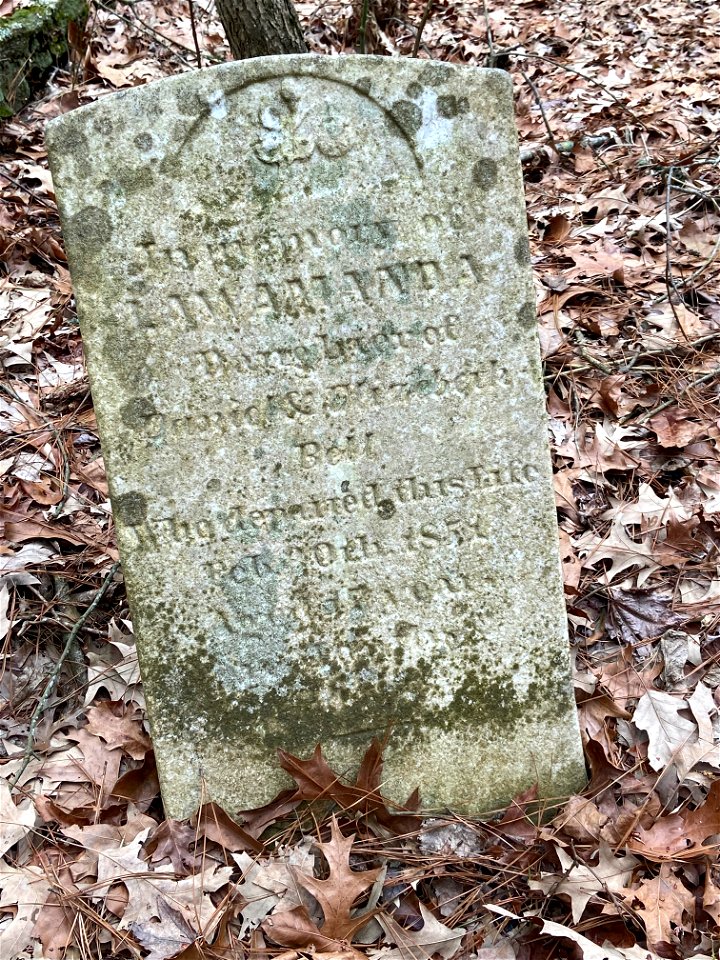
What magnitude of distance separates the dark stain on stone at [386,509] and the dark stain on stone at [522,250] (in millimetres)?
683

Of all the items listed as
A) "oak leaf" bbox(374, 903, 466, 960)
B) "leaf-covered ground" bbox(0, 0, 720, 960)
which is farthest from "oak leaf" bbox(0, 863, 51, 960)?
"oak leaf" bbox(374, 903, 466, 960)

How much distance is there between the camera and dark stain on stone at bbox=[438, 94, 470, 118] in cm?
188

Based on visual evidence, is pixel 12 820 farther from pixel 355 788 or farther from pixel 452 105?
pixel 452 105

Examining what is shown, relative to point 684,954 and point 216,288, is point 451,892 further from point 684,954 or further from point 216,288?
point 216,288

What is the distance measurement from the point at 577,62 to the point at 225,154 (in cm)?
501

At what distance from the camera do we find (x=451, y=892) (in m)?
1.99

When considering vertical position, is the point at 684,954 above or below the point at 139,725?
below

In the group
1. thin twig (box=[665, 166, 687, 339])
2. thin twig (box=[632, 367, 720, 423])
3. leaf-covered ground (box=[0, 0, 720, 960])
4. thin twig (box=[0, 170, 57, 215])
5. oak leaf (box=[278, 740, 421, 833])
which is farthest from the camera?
thin twig (box=[0, 170, 57, 215])

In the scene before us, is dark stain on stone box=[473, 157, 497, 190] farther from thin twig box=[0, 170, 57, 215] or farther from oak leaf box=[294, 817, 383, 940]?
thin twig box=[0, 170, 57, 215]

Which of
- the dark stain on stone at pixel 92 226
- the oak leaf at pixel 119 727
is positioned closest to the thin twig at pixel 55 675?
the oak leaf at pixel 119 727

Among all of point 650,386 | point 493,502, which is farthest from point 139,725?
point 650,386

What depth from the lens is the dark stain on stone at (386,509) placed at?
6.77 feet

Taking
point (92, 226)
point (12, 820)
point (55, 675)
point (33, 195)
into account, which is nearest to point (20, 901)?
point (12, 820)

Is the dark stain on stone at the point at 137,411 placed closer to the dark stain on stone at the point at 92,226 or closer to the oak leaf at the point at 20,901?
the dark stain on stone at the point at 92,226
